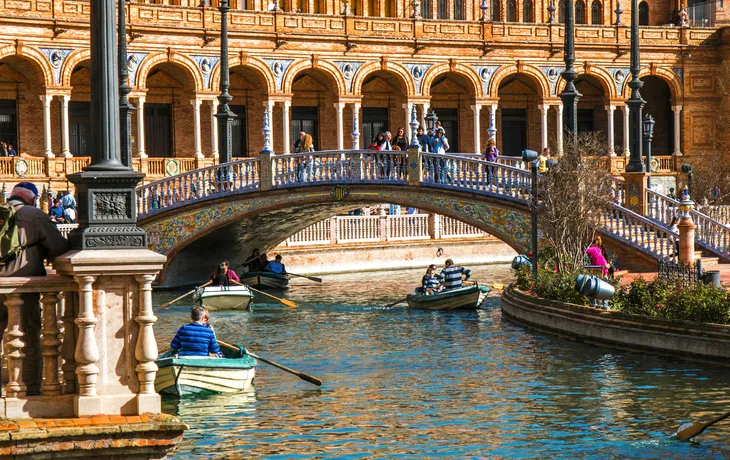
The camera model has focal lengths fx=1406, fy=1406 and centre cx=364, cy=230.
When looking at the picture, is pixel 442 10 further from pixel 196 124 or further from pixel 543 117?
pixel 196 124

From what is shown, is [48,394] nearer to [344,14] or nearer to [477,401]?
[477,401]

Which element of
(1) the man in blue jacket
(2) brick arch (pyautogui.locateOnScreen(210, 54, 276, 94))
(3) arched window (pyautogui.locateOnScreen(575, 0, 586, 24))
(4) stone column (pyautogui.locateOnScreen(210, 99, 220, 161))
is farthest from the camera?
(3) arched window (pyautogui.locateOnScreen(575, 0, 586, 24))

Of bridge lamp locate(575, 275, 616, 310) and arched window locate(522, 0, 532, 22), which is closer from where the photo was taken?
bridge lamp locate(575, 275, 616, 310)

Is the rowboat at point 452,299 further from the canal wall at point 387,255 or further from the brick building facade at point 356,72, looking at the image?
the brick building facade at point 356,72

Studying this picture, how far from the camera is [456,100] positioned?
188 ft

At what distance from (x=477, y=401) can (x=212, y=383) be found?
3513mm

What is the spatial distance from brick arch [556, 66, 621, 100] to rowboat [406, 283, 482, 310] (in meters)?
28.2

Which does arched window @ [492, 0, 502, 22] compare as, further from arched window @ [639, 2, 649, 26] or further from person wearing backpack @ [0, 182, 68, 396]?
person wearing backpack @ [0, 182, 68, 396]

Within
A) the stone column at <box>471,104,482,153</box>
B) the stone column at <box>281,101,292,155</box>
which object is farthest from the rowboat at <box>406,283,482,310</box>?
the stone column at <box>471,104,482,153</box>

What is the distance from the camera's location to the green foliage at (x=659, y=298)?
19562mm

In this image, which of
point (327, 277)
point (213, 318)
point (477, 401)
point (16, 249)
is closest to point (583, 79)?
point (327, 277)

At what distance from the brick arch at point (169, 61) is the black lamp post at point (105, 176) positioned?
124ft

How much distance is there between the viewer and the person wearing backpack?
9945 millimetres

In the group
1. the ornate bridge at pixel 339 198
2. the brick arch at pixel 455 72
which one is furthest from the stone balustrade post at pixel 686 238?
the brick arch at pixel 455 72
